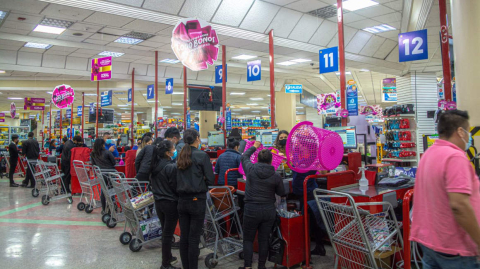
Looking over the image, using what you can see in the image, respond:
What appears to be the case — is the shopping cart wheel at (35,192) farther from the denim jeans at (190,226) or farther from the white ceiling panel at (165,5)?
the denim jeans at (190,226)

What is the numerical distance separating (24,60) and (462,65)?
13.2m

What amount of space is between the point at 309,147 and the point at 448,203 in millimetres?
1808

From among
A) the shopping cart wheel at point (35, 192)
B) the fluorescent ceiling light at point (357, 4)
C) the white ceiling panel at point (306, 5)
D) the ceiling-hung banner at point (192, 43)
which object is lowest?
the shopping cart wheel at point (35, 192)

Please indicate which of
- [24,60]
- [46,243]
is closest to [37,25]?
[24,60]

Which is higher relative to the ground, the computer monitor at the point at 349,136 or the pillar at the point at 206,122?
the pillar at the point at 206,122

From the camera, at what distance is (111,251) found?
4547 mm

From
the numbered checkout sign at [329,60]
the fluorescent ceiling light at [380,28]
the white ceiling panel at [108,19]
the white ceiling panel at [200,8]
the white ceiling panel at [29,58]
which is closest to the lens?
the white ceiling panel at [200,8]

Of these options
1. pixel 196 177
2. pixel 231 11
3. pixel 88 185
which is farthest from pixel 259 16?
pixel 196 177

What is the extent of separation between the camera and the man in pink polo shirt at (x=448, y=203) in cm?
174

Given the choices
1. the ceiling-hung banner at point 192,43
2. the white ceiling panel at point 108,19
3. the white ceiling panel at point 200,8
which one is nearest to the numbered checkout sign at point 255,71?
the white ceiling panel at point 200,8

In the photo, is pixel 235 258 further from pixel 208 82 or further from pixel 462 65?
pixel 208 82

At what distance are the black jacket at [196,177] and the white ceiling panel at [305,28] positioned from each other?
702 cm

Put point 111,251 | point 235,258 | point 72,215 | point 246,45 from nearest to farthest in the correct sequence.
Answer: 1. point 235,258
2. point 111,251
3. point 72,215
4. point 246,45

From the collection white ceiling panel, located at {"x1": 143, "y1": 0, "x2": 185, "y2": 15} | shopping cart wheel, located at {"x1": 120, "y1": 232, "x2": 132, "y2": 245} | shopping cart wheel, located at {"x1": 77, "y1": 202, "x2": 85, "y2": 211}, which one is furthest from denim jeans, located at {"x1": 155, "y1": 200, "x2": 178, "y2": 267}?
white ceiling panel, located at {"x1": 143, "y1": 0, "x2": 185, "y2": 15}
